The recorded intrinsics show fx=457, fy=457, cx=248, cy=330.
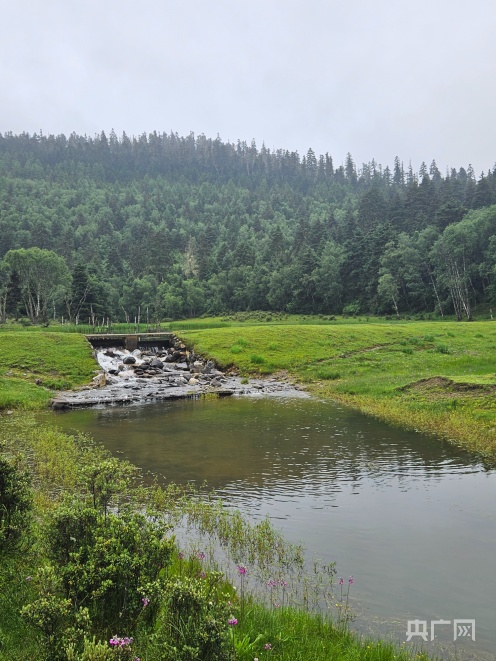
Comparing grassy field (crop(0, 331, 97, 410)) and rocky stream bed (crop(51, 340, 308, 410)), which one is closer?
grassy field (crop(0, 331, 97, 410))

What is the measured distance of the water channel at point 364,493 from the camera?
8.65m

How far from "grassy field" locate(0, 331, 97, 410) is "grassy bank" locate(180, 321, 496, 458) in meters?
14.3

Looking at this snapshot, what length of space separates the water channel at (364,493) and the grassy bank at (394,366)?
2840 millimetres

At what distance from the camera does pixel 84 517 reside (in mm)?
6980

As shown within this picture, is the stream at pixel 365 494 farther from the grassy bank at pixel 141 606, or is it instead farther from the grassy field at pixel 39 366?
the grassy field at pixel 39 366

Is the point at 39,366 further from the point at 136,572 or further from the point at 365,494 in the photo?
the point at 136,572

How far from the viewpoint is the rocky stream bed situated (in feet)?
122

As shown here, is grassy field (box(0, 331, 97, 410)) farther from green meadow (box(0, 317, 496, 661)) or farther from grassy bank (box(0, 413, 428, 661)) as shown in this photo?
grassy bank (box(0, 413, 428, 661))

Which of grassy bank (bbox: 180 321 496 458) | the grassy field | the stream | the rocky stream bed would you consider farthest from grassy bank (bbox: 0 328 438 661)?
the grassy field

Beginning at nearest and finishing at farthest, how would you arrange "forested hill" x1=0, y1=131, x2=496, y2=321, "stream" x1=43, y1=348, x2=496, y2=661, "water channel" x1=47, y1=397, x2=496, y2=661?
"stream" x1=43, y1=348, x2=496, y2=661 → "water channel" x1=47, y1=397, x2=496, y2=661 → "forested hill" x1=0, y1=131, x2=496, y2=321

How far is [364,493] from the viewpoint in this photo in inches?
586

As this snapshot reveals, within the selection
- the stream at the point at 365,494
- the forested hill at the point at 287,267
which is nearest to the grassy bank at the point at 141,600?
the stream at the point at 365,494

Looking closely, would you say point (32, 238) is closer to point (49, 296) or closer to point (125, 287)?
point (125, 287)

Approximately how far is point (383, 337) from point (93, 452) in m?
48.3
